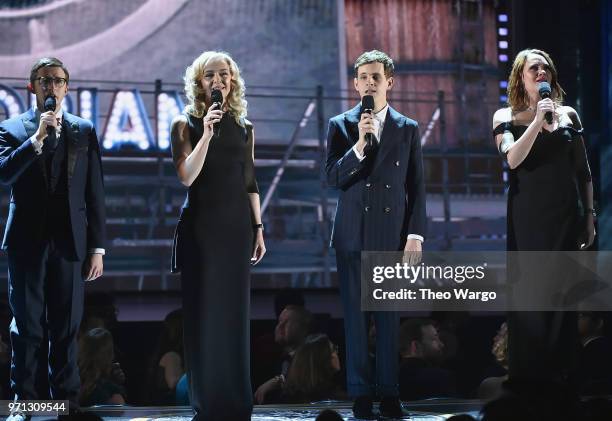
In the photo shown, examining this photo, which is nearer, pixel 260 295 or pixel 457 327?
pixel 457 327

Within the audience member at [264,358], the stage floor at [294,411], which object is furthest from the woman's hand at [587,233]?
the audience member at [264,358]

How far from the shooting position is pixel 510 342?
365 cm

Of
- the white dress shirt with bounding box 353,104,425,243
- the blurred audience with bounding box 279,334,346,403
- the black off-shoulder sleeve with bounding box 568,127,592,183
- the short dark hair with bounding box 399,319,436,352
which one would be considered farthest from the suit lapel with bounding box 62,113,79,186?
the short dark hair with bounding box 399,319,436,352

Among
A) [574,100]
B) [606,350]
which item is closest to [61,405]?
[606,350]

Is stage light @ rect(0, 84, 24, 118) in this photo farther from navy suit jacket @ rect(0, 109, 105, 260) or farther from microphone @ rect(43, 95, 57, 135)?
microphone @ rect(43, 95, 57, 135)

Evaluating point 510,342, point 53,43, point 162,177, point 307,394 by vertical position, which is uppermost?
point 53,43

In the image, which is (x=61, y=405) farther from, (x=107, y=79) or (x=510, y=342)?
(x=107, y=79)

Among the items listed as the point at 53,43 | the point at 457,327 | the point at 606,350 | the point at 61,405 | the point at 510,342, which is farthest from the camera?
the point at 53,43

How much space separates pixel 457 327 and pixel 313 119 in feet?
5.93

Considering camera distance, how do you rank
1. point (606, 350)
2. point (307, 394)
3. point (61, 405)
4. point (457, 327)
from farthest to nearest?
point (457, 327), point (606, 350), point (307, 394), point (61, 405)

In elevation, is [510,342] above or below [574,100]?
below

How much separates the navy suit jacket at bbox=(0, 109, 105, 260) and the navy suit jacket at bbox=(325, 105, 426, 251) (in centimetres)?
86

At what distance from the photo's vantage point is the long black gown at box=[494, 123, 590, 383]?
3.55m

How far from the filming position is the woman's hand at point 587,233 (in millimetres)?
3564
